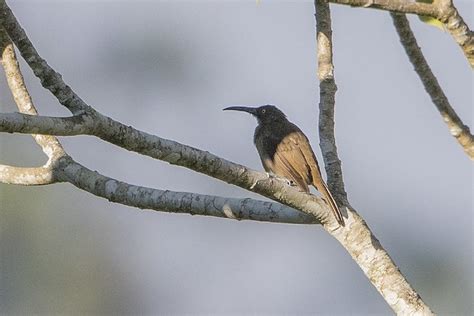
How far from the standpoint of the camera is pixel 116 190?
6750 mm

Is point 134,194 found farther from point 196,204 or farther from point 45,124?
point 45,124

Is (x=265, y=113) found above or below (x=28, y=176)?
above

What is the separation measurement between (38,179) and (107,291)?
38.9 feet

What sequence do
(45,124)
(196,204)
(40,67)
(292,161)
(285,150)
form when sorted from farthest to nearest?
1. (285,150)
2. (292,161)
3. (196,204)
4. (40,67)
5. (45,124)

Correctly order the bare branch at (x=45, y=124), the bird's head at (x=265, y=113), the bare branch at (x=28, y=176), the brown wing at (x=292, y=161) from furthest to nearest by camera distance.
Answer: the bird's head at (x=265, y=113), the brown wing at (x=292, y=161), the bare branch at (x=28, y=176), the bare branch at (x=45, y=124)

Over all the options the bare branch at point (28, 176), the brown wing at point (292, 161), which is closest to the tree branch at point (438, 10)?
the bare branch at point (28, 176)

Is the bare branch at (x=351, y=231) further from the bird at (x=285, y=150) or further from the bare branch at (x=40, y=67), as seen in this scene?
the bare branch at (x=40, y=67)

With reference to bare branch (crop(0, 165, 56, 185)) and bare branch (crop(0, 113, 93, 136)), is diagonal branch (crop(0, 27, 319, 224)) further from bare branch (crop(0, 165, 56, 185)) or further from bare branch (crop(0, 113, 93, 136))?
bare branch (crop(0, 113, 93, 136))

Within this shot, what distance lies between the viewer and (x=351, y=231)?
6.87 meters

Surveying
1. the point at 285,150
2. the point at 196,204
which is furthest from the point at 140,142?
the point at 285,150

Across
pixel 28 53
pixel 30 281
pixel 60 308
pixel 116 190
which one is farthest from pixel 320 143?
pixel 30 281

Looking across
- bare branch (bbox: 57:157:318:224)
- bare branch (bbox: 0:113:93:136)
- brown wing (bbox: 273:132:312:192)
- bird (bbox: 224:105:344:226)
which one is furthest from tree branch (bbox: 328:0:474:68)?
brown wing (bbox: 273:132:312:192)

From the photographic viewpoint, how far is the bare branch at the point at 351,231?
6582 millimetres

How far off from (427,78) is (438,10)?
1.13 meters
